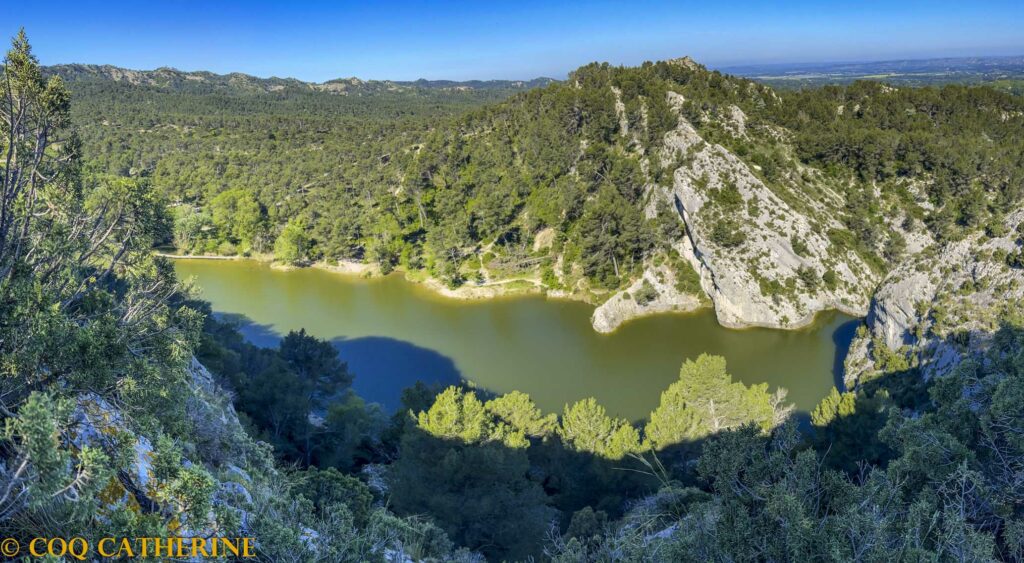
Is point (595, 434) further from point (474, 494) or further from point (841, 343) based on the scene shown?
point (841, 343)

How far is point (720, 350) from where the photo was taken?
23672 mm

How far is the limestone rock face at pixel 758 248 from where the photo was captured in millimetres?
26016

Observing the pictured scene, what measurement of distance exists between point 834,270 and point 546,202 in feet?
60.5

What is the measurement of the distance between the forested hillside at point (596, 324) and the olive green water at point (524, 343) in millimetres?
1765

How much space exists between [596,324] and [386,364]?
1108cm

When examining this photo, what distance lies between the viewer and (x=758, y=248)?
1089 inches

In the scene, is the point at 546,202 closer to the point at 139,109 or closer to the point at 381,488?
the point at 381,488

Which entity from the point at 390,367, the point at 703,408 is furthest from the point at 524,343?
the point at 703,408

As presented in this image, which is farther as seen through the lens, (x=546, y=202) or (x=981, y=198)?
(x=546, y=202)

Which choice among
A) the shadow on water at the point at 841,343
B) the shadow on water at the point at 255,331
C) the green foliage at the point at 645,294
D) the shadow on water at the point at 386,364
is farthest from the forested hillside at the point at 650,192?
the shadow on water at the point at 386,364

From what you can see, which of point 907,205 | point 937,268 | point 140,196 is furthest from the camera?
point 907,205

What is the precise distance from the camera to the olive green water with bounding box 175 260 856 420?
20891 millimetres

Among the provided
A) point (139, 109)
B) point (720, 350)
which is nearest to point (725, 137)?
point (720, 350)

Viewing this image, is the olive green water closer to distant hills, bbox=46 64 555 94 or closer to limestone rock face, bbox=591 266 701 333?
limestone rock face, bbox=591 266 701 333
